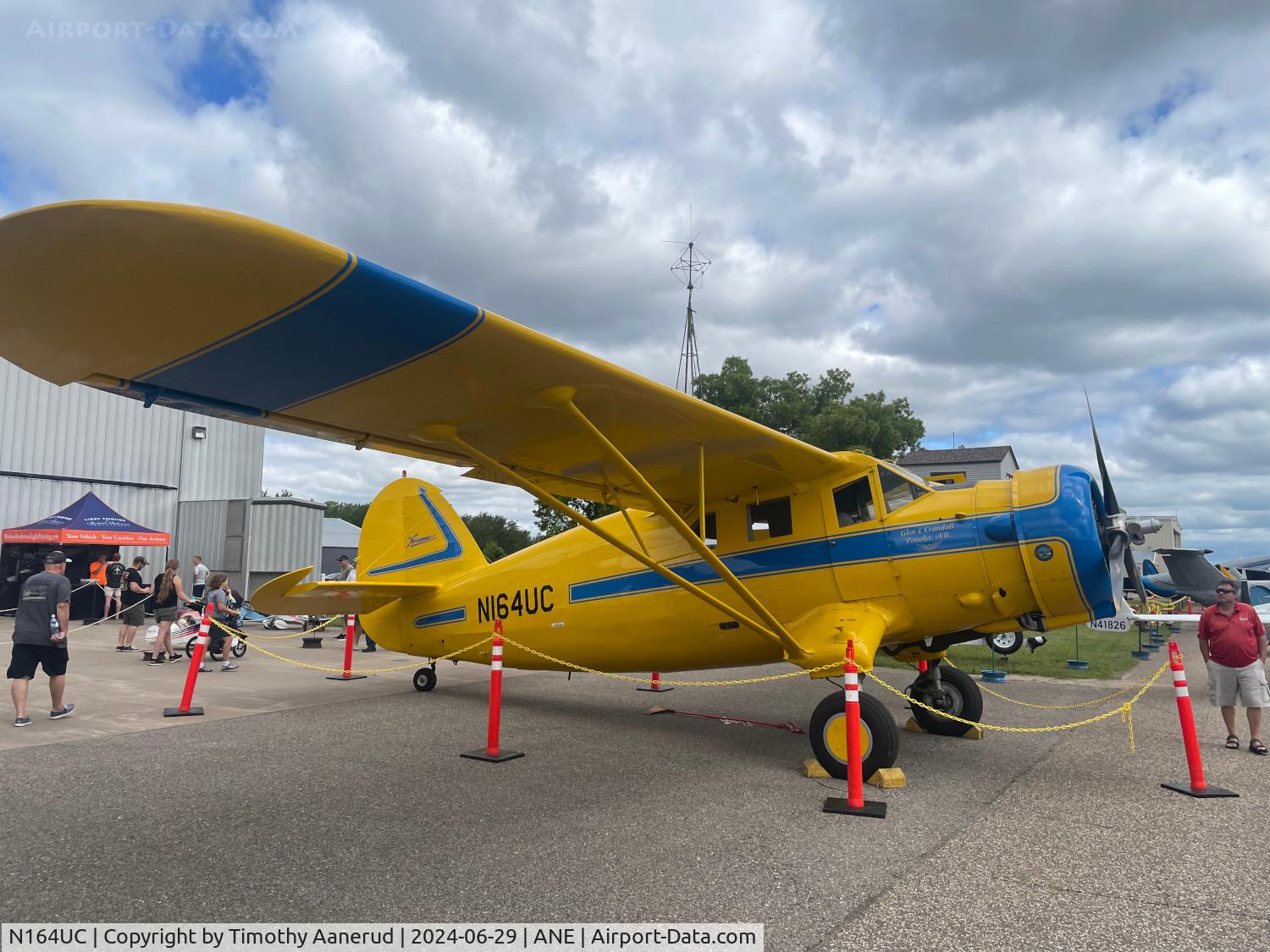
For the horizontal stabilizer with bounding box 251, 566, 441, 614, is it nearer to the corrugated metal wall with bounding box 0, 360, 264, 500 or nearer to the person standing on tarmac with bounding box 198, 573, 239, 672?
the person standing on tarmac with bounding box 198, 573, 239, 672

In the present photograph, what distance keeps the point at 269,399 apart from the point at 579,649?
4248 millimetres

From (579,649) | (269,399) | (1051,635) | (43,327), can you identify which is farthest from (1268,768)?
(1051,635)

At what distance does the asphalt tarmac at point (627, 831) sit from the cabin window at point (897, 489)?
7.16 feet

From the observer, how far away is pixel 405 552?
9.45 m

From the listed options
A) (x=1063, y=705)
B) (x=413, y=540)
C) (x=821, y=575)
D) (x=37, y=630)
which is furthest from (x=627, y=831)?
(x=1063, y=705)

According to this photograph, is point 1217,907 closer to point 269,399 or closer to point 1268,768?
point 1268,768

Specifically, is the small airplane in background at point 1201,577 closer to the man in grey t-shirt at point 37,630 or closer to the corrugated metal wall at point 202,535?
the man in grey t-shirt at point 37,630

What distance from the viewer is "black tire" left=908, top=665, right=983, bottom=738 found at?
7426mm

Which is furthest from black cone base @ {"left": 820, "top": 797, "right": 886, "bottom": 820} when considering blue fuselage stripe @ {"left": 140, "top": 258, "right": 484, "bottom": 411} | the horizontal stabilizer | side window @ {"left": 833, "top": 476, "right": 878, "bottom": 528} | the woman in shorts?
the woman in shorts

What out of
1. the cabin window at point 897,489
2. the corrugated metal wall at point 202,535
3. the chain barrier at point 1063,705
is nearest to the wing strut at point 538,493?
the cabin window at point 897,489

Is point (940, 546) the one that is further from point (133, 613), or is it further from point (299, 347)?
point (133, 613)

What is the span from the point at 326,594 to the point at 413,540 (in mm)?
1556

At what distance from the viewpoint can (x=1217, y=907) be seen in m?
3.42

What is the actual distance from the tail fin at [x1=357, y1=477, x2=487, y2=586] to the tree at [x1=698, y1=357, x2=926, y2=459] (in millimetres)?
23297
